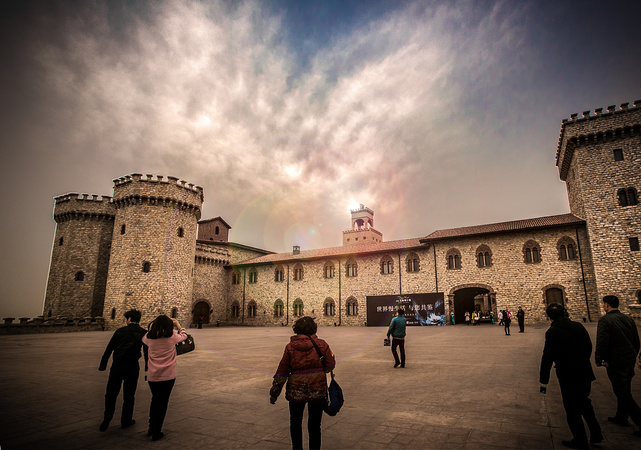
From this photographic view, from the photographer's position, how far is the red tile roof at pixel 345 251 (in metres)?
32.6

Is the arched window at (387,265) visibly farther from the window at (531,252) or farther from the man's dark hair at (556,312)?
the man's dark hair at (556,312)

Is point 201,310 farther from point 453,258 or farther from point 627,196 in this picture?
point 627,196

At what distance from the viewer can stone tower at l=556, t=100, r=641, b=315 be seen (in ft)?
78.6

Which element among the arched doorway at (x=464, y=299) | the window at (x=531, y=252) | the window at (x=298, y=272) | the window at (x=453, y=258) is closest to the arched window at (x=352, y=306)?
the window at (x=298, y=272)

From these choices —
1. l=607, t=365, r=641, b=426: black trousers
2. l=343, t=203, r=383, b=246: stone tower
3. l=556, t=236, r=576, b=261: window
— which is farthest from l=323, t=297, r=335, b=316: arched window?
l=343, t=203, r=383, b=246: stone tower

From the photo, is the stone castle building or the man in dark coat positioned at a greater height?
the stone castle building

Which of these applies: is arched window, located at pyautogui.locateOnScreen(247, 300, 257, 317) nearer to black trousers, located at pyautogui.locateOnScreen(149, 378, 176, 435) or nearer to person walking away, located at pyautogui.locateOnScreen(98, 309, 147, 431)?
person walking away, located at pyautogui.locateOnScreen(98, 309, 147, 431)

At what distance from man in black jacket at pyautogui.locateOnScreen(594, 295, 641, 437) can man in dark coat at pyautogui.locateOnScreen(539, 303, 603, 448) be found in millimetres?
572

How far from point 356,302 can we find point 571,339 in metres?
30.3

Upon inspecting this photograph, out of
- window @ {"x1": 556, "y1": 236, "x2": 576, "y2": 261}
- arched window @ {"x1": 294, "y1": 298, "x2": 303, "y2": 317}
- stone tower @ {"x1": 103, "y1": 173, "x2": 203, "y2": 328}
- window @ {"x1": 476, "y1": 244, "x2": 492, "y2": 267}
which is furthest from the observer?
arched window @ {"x1": 294, "y1": 298, "x2": 303, "y2": 317}

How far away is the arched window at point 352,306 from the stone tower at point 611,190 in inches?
745

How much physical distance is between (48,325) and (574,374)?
3532cm

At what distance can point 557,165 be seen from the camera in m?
33.3

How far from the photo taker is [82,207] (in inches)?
1369
